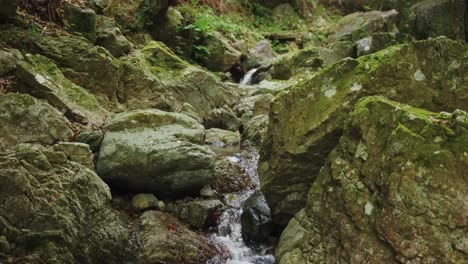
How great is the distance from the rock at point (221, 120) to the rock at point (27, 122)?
195 inches

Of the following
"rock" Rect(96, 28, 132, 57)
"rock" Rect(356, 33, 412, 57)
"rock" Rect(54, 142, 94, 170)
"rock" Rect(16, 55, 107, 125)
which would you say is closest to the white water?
"rock" Rect(54, 142, 94, 170)

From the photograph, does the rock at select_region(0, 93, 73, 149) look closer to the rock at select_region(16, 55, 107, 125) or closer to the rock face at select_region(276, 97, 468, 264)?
the rock at select_region(16, 55, 107, 125)

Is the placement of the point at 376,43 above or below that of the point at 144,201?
above

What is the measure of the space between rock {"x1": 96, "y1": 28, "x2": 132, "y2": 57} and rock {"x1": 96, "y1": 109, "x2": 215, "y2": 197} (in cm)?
351

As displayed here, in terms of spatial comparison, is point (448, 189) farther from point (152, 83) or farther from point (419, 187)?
point (152, 83)

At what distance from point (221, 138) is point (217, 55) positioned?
5612mm

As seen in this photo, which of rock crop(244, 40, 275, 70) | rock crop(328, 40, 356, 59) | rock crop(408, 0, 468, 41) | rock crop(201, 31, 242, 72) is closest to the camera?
rock crop(408, 0, 468, 41)

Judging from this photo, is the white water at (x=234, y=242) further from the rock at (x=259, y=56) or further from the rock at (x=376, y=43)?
the rock at (x=259, y=56)

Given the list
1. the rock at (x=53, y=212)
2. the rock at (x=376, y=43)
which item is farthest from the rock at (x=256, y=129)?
the rock at (x=376, y=43)

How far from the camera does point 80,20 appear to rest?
8.91 m

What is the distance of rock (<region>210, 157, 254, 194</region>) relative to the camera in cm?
702

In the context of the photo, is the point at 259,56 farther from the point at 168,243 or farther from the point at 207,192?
the point at 168,243

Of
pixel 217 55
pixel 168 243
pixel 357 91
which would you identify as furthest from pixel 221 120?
pixel 357 91

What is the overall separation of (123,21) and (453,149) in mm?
9994
